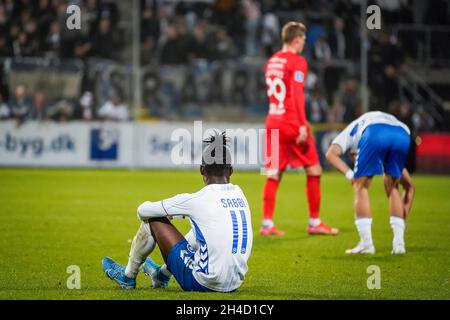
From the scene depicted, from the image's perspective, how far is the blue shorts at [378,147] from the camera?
10266 mm

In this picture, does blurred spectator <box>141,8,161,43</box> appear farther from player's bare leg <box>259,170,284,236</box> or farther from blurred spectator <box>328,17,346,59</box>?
player's bare leg <box>259,170,284,236</box>

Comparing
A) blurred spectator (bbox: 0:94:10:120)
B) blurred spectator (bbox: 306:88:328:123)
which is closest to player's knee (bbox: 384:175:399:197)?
blurred spectator (bbox: 306:88:328:123)

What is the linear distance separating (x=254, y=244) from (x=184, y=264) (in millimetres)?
3997

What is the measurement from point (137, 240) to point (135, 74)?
1580 centimetres

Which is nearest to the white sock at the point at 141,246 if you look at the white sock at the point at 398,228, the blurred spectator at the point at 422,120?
the white sock at the point at 398,228

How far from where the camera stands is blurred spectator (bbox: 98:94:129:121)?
23.8 meters

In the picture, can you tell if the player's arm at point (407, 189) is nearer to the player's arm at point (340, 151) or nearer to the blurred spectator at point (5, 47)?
the player's arm at point (340, 151)

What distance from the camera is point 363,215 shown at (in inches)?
405

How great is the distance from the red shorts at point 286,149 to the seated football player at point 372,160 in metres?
1.76

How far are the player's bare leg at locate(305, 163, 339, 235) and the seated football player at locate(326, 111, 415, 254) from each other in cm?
175

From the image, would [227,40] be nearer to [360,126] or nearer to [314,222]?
[314,222]

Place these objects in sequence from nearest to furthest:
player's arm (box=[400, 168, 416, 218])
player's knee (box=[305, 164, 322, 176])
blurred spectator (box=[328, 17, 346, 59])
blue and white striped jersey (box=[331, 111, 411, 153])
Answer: blue and white striped jersey (box=[331, 111, 411, 153]) → player's arm (box=[400, 168, 416, 218]) → player's knee (box=[305, 164, 322, 176]) → blurred spectator (box=[328, 17, 346, 59])

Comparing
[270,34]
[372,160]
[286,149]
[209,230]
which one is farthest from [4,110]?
[209,230]
